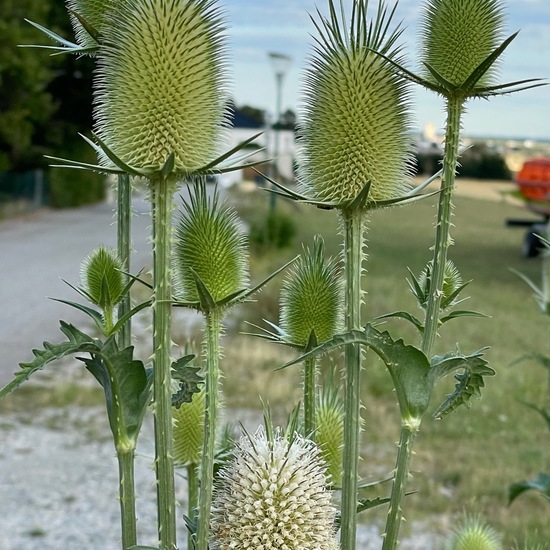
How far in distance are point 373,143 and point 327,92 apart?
2.6 inches

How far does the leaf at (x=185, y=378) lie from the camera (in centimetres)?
92

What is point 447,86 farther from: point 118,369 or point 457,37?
point 118,369

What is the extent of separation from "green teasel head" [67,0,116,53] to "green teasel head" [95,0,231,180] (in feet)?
0.22

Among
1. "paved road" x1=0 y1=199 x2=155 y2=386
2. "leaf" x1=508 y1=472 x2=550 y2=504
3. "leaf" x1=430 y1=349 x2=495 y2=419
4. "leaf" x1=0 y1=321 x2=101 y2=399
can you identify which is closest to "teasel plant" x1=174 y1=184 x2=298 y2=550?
"leaf" x1=0 y1=321 x2=101 y2=399

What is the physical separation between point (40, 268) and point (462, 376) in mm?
11232

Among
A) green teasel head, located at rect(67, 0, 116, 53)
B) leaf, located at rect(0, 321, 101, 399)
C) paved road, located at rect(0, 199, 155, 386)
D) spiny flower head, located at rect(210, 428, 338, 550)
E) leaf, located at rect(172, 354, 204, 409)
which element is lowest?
paved road, located at rect(0, 199, 155, 386)

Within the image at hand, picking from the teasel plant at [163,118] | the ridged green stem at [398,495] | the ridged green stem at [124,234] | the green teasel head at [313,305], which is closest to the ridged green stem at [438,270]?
the ridged green stem at [398,495]

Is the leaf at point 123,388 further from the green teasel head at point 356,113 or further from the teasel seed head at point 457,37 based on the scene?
the teasel seed head at point 457,37

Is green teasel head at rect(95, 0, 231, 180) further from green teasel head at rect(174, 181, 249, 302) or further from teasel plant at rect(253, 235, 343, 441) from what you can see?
teasel plant at rect(253, 235, 343, 441)

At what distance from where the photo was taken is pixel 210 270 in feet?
2.87

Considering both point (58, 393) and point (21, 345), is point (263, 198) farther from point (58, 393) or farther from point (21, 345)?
point (58, 393)

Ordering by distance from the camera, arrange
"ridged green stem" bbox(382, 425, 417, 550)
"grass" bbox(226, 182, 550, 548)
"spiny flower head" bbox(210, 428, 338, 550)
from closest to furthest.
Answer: "spiny flower head" bbox(210, 428, 338, 550) < "ridged green stem" bbox(382, 425, 417, 550) < "grass" bbox(226, 182, 550, 548)

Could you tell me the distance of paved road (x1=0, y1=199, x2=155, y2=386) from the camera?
7793 millimetres

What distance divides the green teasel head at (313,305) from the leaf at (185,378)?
0.35ft
